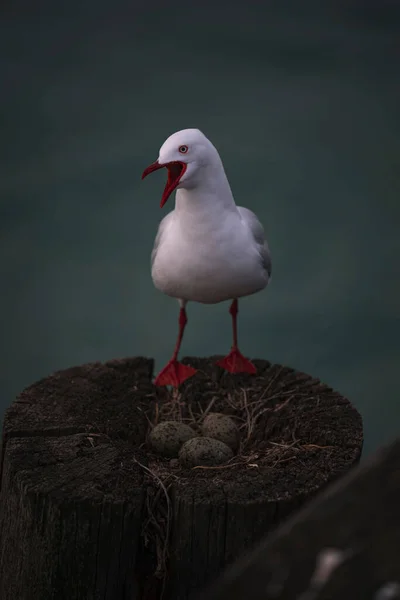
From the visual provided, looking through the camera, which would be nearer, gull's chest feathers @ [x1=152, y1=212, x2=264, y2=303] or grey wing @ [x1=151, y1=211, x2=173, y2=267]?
gull's chest feathers @ [x1=152, y1=212, x2=264, y2=303]

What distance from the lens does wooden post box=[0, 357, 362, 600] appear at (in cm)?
189

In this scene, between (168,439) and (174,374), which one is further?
(174,374)

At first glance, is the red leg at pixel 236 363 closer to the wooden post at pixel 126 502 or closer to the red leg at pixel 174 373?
the red leg at pixel 174 373

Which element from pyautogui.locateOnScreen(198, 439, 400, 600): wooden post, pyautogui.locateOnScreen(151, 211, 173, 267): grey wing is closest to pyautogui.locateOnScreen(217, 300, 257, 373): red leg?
pyautogui.locateOnScreen(151, 211, 173, 267): grey wing

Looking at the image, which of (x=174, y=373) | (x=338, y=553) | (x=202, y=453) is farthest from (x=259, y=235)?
(x=338, y=553)

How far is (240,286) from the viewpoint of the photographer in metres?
2.58

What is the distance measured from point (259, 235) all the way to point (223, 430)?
71cm

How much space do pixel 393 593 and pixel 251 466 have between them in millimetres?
1442

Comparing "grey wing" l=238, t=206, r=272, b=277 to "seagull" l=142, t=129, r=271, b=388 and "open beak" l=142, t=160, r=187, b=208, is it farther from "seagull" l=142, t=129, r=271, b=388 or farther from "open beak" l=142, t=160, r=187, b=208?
"open beak" l=142, t=160, r=187, b=208

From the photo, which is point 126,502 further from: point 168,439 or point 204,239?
point 204,239

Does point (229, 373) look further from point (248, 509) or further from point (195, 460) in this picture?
point (248, 509)

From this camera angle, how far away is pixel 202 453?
218 cm

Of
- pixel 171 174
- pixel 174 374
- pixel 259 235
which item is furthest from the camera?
pixel 174 374

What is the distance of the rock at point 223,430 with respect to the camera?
2420 mm
